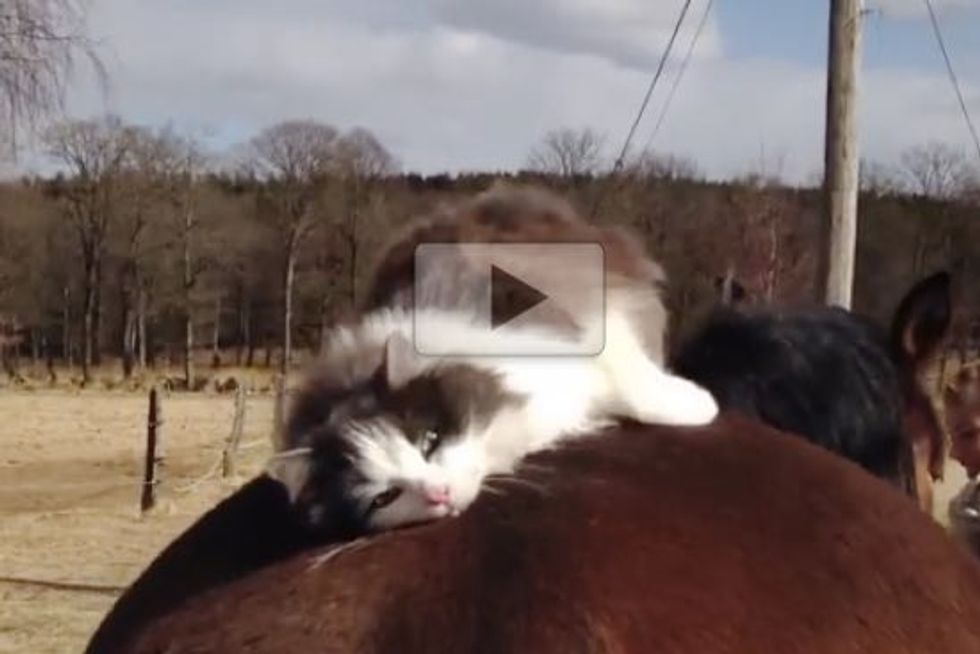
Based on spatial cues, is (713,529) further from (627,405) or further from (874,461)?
(874,461)

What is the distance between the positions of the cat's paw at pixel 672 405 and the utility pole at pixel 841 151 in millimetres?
4970

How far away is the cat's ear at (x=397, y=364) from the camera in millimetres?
1457

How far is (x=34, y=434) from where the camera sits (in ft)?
97.2

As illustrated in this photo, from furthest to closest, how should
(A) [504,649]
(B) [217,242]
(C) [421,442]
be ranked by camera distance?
(B) [217,242] < (C) [421,442] < (A) [504,649]

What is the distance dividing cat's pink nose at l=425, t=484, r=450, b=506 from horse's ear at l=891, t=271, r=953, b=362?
1427 millimetres

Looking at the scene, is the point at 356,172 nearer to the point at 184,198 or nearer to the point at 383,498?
the point at 184,198

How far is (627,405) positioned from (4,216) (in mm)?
58403

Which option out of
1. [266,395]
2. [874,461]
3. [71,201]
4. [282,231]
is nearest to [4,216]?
[71,201]

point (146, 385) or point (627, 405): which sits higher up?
point (627, 405)

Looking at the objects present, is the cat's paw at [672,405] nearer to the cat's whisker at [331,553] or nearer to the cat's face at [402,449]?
the cat's face at [402,449]

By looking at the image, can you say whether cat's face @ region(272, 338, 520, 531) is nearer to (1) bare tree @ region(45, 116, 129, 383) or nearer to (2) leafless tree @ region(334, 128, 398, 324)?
(2) leafless tree @ region(334, 128, 398, 324)

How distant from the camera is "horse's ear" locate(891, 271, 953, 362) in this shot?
8.77 ft

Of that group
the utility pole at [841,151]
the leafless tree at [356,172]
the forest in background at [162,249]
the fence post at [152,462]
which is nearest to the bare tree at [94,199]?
the forest in background at [162,249]
